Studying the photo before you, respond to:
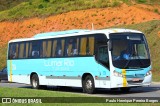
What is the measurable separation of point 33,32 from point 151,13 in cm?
1650

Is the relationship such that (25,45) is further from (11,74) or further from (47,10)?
(47,10)

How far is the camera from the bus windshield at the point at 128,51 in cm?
2078

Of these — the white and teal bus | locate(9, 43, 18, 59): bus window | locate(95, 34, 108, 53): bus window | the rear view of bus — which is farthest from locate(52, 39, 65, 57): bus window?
locate(9, 43, 18, 59): bus window

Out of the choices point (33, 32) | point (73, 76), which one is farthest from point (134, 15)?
point (73, 76)

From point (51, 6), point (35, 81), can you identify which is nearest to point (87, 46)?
point (35, 81)

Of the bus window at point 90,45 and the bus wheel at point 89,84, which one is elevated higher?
the bus window at point 90,45

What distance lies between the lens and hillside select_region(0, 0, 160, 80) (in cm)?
5355

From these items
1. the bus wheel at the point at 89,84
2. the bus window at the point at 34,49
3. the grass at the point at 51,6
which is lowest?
the bus wheel at the point at 89,84

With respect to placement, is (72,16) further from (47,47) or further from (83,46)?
(83,46)

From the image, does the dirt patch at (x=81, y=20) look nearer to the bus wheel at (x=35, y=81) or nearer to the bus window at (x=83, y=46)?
the bus wheel at (x=35, y=81)

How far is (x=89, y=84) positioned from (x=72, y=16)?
37.7 metres

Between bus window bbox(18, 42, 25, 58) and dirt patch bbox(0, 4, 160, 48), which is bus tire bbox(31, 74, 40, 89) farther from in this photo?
dirt patch bbox(0, 4, 160, 48)

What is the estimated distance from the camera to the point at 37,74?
1047 inches

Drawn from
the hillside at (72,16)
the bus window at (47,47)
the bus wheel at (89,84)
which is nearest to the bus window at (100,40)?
the bus wheel at (89,84)
